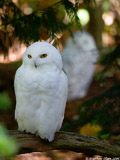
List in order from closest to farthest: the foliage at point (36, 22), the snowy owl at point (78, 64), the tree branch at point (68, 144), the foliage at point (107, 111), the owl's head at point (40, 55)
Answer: the owl's head at point (40, 55) → the tree branch at point (68, 144) → the foliage at point (36, 22) → the foliage at point (107, 111) → the snowy owl at point (78, 64)

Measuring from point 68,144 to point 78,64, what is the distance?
11.2 ft

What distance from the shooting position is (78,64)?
214 inches

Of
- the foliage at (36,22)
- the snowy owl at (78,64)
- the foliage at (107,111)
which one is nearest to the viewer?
the foliage at (36,22)

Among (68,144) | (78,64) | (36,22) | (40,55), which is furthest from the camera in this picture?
(78,64)

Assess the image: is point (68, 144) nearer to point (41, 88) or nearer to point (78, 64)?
point (41, 88)

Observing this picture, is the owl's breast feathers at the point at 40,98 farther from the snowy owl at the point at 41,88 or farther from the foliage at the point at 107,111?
the foliage at the point at 107,111

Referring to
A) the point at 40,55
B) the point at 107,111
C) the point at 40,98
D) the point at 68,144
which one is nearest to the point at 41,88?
the point at 40,98

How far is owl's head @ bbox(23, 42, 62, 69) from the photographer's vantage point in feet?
5.83

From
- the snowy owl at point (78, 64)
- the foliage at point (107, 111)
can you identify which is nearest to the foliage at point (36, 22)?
the foliage at point (107, 111)

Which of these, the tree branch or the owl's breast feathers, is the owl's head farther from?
the tree branch

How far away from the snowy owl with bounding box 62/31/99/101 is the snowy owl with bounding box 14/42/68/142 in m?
3.41

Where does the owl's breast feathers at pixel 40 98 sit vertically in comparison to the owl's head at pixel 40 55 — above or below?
below

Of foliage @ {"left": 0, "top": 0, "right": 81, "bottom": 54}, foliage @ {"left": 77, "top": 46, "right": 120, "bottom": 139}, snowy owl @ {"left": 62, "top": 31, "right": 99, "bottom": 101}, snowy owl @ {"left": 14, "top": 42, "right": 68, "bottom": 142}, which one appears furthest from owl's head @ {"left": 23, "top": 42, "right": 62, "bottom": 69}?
snowy owl @ {"left": 62, "top": 31, "right": 99, "bottom": 101}

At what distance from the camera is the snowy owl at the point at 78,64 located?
17.6 feet
